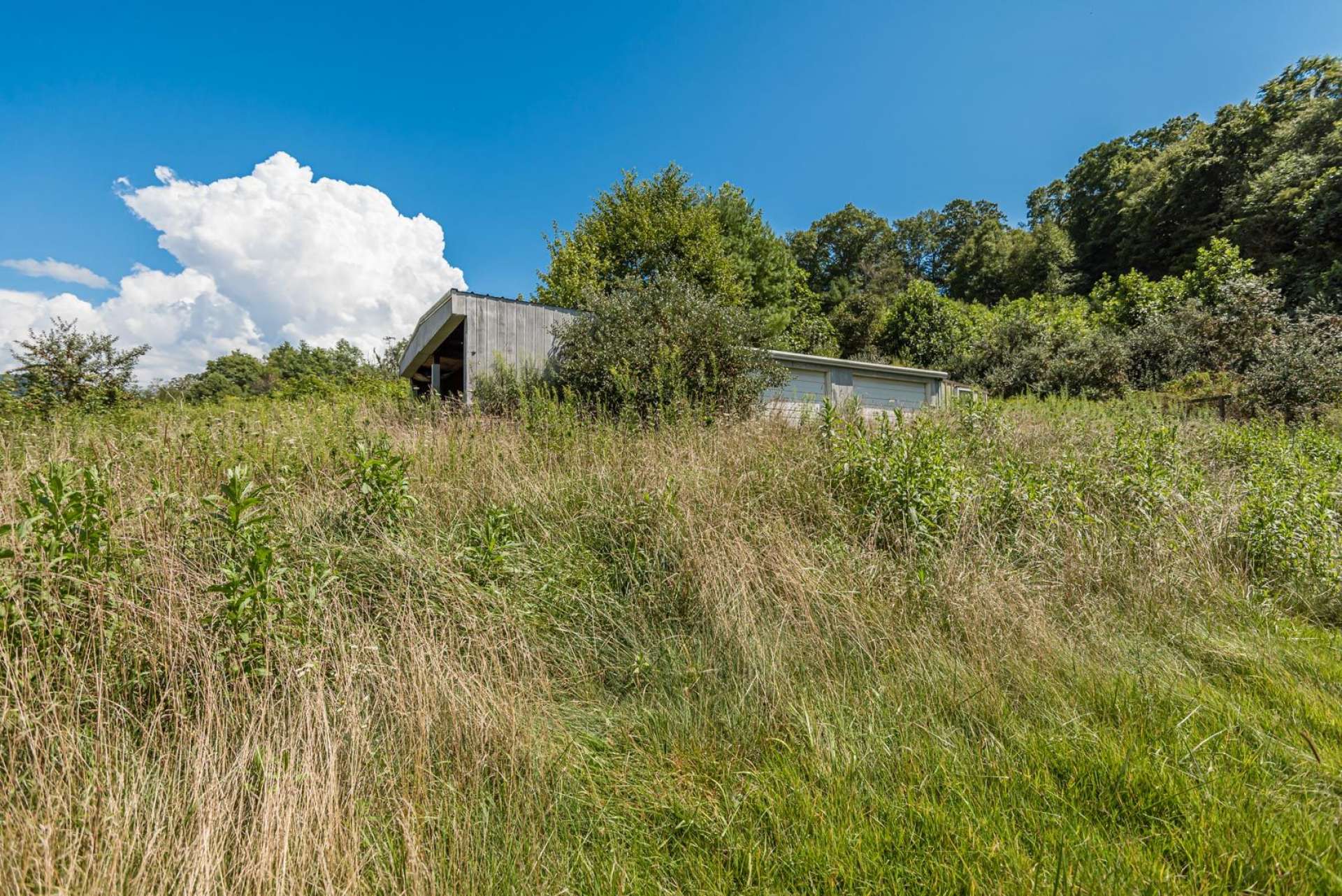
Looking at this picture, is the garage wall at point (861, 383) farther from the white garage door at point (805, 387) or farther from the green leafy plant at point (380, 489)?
the green leafy plant at point (380, 489)

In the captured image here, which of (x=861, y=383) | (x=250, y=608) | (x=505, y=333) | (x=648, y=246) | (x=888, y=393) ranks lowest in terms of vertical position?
(x=250, y=608)

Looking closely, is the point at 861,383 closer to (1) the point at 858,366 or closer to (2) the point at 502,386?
(1) the point at 858,366

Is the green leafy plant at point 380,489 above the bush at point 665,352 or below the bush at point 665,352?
below

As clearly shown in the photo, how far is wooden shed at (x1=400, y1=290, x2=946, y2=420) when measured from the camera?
8906mm

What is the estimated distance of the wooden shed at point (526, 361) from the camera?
8.91 m

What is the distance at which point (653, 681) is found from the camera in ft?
7.42

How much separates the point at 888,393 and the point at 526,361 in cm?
971

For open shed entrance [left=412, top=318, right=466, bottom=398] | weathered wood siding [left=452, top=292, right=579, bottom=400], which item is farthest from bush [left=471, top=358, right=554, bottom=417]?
open shed entrance [left=412, top=318, right=466, bottom=398]

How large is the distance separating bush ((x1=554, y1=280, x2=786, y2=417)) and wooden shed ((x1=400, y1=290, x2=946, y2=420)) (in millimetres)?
767

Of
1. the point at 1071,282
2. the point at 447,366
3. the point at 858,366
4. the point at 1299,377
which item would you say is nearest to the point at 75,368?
the point at 447,366

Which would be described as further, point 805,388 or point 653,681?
point 805,388

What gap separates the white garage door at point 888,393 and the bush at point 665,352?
4.98 metres

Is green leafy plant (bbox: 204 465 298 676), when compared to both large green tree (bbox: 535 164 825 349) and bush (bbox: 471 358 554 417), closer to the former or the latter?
bush (bbox: 471 358 554 417)

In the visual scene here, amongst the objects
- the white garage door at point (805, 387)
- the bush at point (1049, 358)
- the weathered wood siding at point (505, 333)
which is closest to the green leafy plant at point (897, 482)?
the white garage door at point (805, 387)
